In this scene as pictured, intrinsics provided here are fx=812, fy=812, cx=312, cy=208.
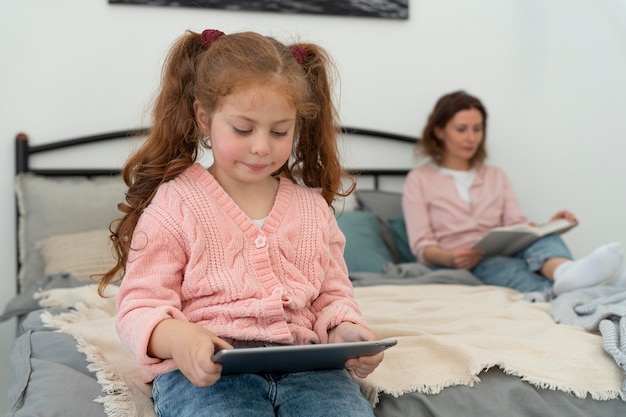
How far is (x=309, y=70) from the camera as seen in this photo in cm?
139

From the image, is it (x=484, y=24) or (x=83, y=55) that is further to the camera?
(x=484, y=24)

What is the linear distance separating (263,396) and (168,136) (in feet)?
1.55

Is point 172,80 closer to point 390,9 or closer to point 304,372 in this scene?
point 304,372

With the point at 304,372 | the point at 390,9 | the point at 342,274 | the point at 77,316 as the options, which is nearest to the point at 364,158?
the point at 390,9

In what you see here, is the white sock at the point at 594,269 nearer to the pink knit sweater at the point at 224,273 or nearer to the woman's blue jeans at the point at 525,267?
the woman's blue jeans at the point at 525,267

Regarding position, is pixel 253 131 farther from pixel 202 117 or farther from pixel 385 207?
pixel 385 207

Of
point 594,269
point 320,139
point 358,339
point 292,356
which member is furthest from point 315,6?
point 292,356

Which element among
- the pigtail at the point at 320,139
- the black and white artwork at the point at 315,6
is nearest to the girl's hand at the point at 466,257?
the black and white artwork at the point at 315,6

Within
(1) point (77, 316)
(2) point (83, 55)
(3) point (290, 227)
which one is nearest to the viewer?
(3) point (290, 227)

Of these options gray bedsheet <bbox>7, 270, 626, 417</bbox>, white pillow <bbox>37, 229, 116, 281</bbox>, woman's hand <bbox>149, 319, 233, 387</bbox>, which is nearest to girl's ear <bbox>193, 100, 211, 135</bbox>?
woman's hand <bbox>149, 319, 233, 387</bbox>

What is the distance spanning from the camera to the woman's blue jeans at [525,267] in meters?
2.34

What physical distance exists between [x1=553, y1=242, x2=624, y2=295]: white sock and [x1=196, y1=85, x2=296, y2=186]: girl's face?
3.62ft

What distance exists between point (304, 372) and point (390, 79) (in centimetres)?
192

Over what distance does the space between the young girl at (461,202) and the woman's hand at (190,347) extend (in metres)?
1.46
